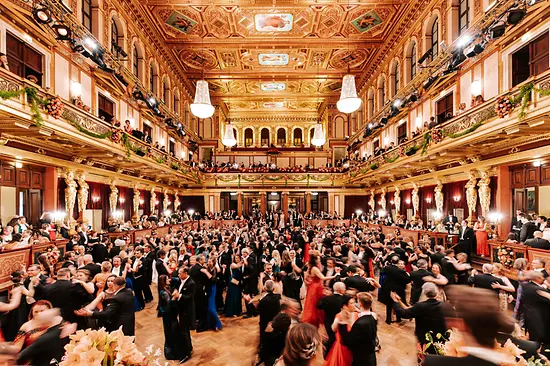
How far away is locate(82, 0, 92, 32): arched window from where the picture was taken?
35.4 ft

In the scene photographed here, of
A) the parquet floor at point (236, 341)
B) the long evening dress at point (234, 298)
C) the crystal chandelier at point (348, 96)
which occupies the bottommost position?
the parquet floor at point (236, 341)

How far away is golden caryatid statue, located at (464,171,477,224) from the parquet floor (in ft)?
22.4

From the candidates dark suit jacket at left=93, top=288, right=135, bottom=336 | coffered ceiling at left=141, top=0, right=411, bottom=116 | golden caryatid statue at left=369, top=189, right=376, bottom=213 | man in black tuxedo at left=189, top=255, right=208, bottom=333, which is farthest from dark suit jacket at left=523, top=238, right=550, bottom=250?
golden caryatid statue at left=369, top=189, right=376, bottom=213

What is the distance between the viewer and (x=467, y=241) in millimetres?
9375

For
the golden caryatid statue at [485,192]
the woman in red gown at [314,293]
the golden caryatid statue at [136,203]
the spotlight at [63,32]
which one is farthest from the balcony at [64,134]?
the golden caryatid statue at [485,192]

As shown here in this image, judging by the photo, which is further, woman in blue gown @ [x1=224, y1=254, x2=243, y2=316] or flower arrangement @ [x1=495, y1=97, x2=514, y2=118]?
flower arrangement @ [x1=495, y1=97, x2=514, y2=118]

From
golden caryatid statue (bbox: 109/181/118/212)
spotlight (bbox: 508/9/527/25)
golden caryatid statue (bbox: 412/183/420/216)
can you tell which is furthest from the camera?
golden caryatid statue (bbox: 412/183/420/216)

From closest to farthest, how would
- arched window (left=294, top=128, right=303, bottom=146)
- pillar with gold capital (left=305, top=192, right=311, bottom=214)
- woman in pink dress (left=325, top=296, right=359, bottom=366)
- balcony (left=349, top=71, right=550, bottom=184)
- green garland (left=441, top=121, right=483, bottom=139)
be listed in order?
woman in pink dress (left=325, top=296, right=359, bottom=366) → balcony (left=349, top=71, right=550, bottom=184) → green garland (left=441, top=121, right=483, bottom=139) → pillar with gold capital (left=305, top=192, right=311, bottom=214) → arched window (left=294, top=128, right=303, bottom=146)

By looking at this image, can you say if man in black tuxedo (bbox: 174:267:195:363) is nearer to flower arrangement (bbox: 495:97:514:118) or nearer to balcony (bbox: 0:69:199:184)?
balcony (bbox: 0:69:199:184)

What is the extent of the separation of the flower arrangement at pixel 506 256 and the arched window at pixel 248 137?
25.8 meters

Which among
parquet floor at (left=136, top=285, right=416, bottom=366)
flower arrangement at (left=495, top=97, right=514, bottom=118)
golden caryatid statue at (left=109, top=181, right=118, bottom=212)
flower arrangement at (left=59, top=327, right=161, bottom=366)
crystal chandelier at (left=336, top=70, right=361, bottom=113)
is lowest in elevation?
parquet floor at (left=136, top=285, right=416, bottom=366)

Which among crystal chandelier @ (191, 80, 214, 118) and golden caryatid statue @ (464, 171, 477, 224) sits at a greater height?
crystal chandelier @ (191, 80, 214, 118)

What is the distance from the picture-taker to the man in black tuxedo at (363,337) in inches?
126

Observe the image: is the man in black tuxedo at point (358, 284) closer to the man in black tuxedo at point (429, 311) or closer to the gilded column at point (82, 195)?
the man in black tuxedo at point (429, 311)
